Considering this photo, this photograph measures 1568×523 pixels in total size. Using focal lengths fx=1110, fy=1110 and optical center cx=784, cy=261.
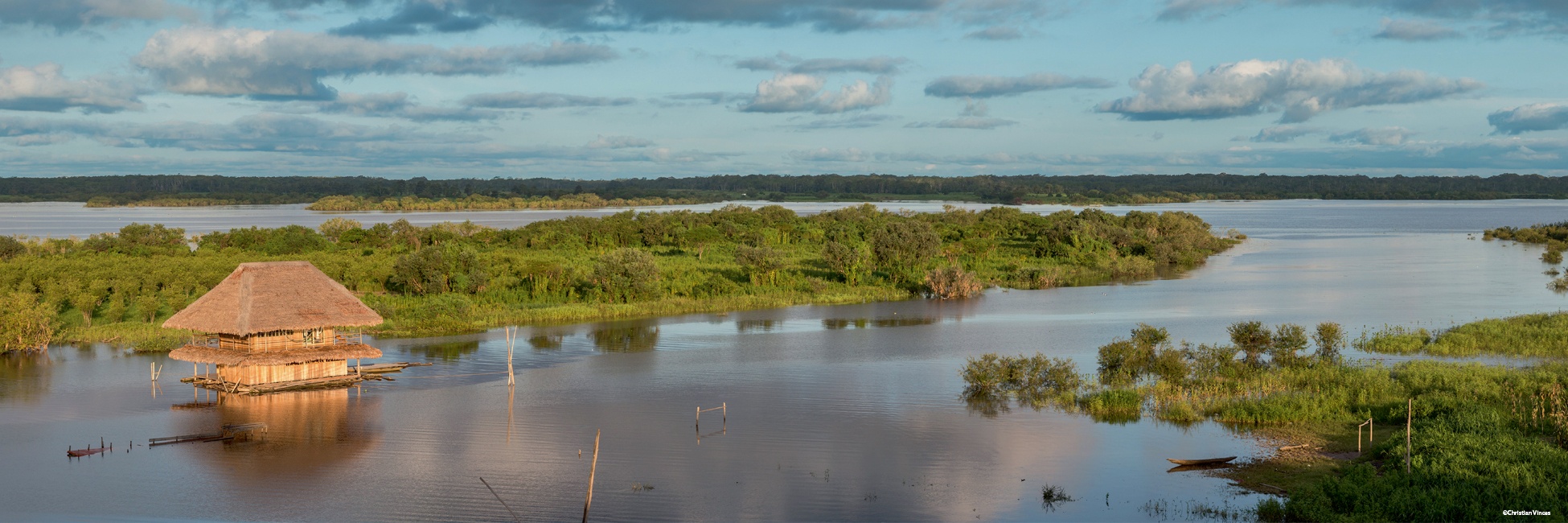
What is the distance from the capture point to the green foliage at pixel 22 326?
32656 mm

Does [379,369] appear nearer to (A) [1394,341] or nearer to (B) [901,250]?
(A) [1394,341]

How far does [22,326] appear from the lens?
32.8m

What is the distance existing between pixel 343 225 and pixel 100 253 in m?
27.2

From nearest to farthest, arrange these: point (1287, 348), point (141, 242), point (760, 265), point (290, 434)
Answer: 1. point (290, 434)
2. point (1287, 348)
3. point (760, 265)
4. point (141, 242)

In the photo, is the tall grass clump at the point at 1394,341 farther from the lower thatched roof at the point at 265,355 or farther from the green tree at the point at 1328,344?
the lower thatched roof at the point at 265,355

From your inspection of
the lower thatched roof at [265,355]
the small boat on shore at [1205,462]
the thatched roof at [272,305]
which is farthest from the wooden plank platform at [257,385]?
the small boat on shore at [1205,462]

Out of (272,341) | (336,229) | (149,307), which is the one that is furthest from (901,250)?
(336,229)

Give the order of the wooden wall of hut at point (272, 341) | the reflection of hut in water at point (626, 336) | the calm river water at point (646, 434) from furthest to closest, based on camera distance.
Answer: the reflection of hut in water at point (626, 336) < the wooden wall of hut at point (272, 341) < the calm river water at point (646, 434)

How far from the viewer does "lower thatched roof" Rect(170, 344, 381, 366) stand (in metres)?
25.7

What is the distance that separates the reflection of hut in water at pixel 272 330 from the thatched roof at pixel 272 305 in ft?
0.06

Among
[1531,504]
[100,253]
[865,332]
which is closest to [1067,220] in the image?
[865,332]

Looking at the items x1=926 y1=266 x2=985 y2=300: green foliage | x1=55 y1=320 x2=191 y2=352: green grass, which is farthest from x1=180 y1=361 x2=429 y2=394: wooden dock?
x1=926 y1=266 x2=985 y2=300: green foliage

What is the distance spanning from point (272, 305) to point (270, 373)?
1707mm

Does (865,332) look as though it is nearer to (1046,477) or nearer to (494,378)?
(494,378)
